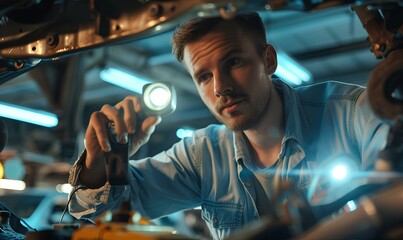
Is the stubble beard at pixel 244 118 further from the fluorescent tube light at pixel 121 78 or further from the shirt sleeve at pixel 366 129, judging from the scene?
the fluorescent tube light at pixel 121 78

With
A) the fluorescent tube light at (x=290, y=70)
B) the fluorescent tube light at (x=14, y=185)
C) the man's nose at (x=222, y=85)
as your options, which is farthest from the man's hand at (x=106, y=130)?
the fluorescent tube light at (x=14, y=185)

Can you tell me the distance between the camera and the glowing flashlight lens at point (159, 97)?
134 cm

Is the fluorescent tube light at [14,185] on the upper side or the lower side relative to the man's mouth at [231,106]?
upper

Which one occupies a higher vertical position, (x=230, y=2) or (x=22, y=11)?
(x=22, y=11)

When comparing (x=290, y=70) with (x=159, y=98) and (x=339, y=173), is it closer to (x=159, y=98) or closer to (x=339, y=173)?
(x=159, y=98)

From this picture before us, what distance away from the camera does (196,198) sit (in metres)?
1.96

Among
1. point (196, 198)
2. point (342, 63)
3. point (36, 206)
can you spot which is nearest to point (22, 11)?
point (196, 198)

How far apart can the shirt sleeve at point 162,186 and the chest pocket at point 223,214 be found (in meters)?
0.10

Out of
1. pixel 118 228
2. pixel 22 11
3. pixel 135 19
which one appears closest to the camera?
pixel 118 228

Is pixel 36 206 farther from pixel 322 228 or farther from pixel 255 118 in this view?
pixel 322 228

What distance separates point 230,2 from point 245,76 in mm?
742

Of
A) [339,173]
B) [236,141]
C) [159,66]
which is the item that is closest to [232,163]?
[236,141]

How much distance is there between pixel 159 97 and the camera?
1.36 meters

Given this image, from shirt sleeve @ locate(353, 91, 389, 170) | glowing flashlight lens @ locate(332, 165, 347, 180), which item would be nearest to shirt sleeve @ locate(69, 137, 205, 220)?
shirt sleeve @ locate(353, 91, 389, 170)
